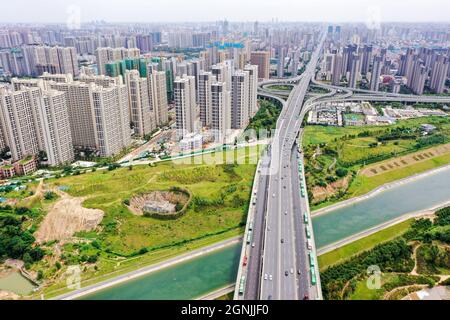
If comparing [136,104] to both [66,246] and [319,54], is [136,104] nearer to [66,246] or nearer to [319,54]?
[66,246]

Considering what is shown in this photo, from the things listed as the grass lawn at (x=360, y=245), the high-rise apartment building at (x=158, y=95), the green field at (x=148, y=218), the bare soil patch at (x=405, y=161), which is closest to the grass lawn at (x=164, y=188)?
the green field at (x=148, y=218)

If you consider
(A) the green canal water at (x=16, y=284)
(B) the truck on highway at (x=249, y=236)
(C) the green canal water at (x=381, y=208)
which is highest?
(B) the truck on highway at (x=249, y=236)

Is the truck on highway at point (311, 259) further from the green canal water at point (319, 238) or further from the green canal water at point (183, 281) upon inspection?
the green canal water at point (183, 281)

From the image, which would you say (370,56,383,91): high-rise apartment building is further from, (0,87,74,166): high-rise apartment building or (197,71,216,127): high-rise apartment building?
(0,87,74,166): high-rise apartment building

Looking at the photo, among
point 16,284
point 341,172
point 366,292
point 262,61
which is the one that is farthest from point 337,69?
point 16,284

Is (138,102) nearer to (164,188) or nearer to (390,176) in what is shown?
(164,188)

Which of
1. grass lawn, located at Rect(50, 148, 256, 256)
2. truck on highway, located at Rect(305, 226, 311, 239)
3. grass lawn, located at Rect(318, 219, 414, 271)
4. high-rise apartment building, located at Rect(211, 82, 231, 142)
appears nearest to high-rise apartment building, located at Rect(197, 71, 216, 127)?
high-rise apartment building, located at Rect(211, 82, 231, 142)

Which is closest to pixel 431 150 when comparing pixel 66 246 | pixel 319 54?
pixel 66 246
